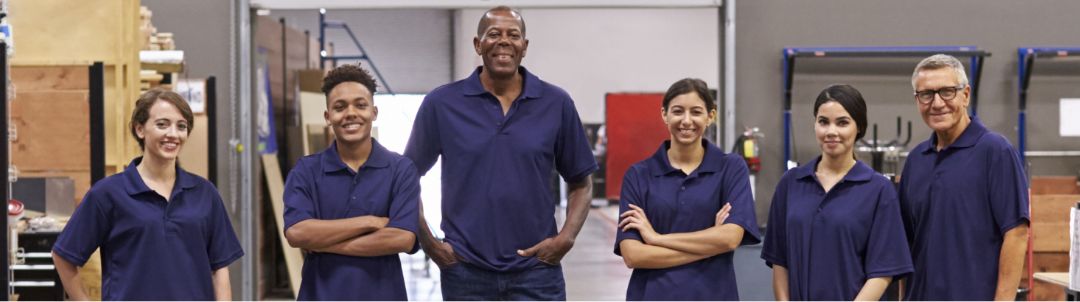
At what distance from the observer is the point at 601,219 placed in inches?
570

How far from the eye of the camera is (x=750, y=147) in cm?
661

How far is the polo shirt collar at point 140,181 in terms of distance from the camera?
2828 millimetres

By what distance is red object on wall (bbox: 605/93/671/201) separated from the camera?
51.8 feet

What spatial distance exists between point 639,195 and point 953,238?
2.65 ft

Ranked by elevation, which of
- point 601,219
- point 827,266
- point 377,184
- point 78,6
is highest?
point 78,6

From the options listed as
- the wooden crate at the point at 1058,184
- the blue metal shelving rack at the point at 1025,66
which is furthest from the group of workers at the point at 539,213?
the wooden crate at the point at 1058,184

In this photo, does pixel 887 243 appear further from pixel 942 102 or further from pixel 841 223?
pixel 942 102

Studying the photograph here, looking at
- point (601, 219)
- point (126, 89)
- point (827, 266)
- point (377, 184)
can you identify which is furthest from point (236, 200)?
point (601, 219)

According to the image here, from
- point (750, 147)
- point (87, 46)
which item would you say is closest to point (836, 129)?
point (87, 46)

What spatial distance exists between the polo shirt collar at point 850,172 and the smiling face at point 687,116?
27 centimetres

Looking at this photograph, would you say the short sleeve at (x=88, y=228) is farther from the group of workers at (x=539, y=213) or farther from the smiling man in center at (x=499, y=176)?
the smiling man in center at (x=499, y=176)

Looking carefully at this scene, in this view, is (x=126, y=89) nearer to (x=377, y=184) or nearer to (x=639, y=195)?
(x=377, y=184)

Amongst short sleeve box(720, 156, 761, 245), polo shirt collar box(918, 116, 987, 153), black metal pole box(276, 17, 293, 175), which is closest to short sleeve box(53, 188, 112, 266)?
short sleeve box(720, 156, 761, 245)

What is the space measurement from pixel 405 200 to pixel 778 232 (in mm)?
Result: 965
